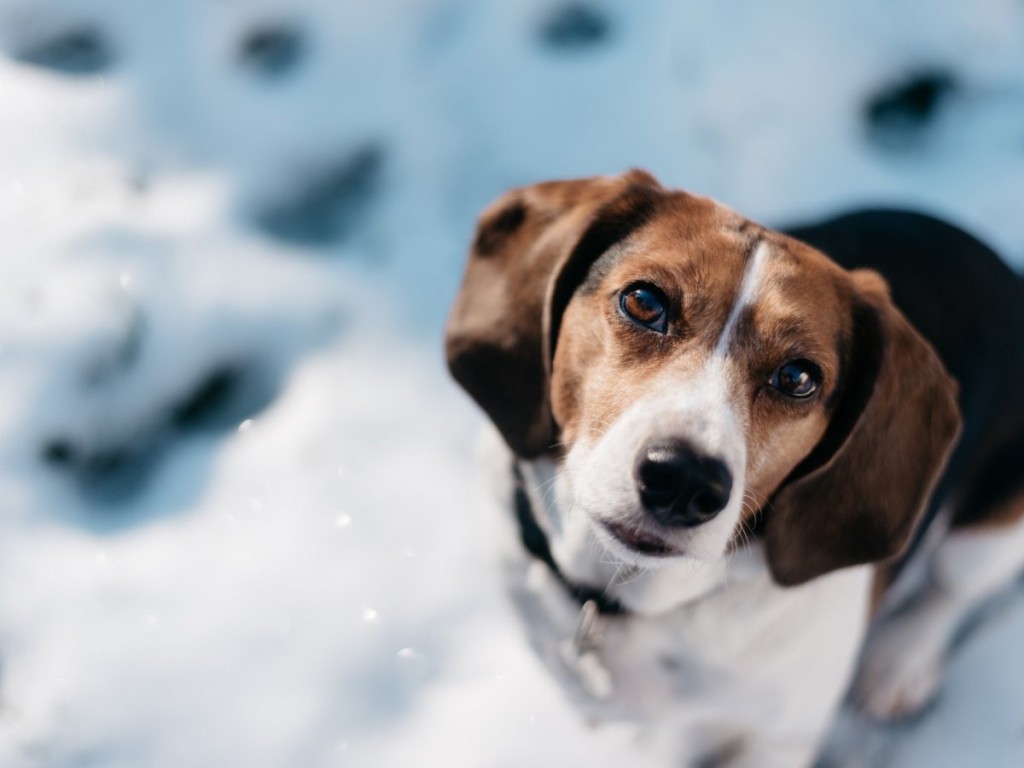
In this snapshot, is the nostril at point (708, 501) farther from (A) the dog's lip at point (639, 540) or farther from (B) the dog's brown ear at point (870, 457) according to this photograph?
(B) the dog's brown ear at point (870, 457)

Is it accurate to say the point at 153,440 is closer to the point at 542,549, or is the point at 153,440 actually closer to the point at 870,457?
the point at 542,549

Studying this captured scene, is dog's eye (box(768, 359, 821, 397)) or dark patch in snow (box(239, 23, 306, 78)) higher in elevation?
dog's eye (box(768, 359, 821, 397))

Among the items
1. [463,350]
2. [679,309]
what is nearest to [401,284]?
[463,350]

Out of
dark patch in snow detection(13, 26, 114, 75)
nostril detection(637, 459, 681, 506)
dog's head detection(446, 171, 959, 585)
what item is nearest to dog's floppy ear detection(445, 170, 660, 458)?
dog's head detection(446, 171, 959, 585)

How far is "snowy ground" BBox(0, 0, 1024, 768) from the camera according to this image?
2.94 metres

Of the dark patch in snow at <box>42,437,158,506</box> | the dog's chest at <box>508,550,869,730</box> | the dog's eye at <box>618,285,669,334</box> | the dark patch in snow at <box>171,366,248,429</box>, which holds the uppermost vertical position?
the dog's eye at <box>618,285,669,334</box>

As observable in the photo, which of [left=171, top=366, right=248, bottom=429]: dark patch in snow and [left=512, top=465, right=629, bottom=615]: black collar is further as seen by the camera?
[left=171, top=366, right=248, bottom=429]: dark patch in snow

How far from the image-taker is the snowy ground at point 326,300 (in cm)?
294

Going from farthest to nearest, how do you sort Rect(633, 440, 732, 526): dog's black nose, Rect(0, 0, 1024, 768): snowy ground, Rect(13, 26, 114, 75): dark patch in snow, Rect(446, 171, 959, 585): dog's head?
Rect(13, 26, 114, 75): dark patch in snow → Rect(0, 0, 1024, 768): snowy ground → Rect(446, 171, 959, 585): dog's head → Rect(633, 440, 732, 526): dog's black nose

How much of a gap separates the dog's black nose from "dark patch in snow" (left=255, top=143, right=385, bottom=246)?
208 cm

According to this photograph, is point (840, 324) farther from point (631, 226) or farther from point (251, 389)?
point (251, 389)

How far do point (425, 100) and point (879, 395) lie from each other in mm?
2356

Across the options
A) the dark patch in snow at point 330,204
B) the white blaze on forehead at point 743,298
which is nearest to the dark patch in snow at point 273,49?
the dark patch in snow at point 330,204

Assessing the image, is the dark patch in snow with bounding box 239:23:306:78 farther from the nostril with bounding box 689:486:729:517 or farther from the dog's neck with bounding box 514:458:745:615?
the nostril with bounding box 689:486:729:517
